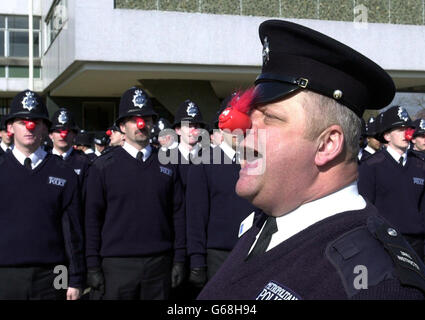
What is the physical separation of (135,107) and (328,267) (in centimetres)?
409

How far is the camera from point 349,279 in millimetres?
1284

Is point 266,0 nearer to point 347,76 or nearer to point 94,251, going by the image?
point 94,251

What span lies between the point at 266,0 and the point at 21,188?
16002 millimetres

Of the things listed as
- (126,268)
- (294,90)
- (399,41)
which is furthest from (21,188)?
(399,41)

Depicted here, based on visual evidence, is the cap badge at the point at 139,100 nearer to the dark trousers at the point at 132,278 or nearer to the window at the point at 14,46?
the dark trousers at the point at 132,278

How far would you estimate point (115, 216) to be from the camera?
4.82 m

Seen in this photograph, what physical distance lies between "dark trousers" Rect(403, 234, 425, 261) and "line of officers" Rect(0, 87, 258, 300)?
2224 millimetres

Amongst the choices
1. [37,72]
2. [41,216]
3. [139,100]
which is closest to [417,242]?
[139,100]

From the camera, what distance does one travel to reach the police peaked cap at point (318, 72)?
159cm

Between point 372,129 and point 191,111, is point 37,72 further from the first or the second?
point 372,129

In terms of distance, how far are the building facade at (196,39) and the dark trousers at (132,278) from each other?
43.9 feet

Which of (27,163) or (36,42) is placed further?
(36,42)

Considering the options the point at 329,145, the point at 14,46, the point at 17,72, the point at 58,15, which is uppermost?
the point at 58,15

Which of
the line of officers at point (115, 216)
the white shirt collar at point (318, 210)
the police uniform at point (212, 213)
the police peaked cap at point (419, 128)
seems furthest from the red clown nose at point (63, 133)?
the white shirt collar at point (318, 210)
